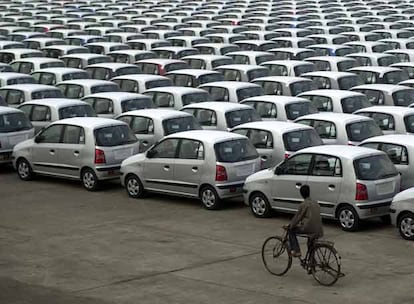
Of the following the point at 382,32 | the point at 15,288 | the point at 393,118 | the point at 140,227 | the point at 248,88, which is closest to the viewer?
the point at 15,288

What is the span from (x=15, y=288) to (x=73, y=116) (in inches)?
418

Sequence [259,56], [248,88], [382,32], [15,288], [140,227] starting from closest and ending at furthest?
[15,288], [140,227], [248,88], [259,56], [382,32]

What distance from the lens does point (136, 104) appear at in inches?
1018

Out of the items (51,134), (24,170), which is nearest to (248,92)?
(51,134)

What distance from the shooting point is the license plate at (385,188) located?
59.0ft

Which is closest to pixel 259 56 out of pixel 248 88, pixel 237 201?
pixel 248 88

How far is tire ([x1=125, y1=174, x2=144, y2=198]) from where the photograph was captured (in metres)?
20.9

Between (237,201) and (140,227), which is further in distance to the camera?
(237,201)

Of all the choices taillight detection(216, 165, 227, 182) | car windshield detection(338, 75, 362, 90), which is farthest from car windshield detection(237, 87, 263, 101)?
taillight detection(216, 165, 227, 182)

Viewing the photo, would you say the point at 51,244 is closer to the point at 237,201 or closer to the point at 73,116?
the point at 237,201

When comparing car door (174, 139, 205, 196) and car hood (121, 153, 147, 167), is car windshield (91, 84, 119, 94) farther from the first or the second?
car door (174, 139, 205, 196)

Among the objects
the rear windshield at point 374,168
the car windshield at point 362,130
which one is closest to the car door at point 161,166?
the car windshield at point 362,130

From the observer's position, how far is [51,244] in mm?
17094

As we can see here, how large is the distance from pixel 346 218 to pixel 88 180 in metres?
6.00
